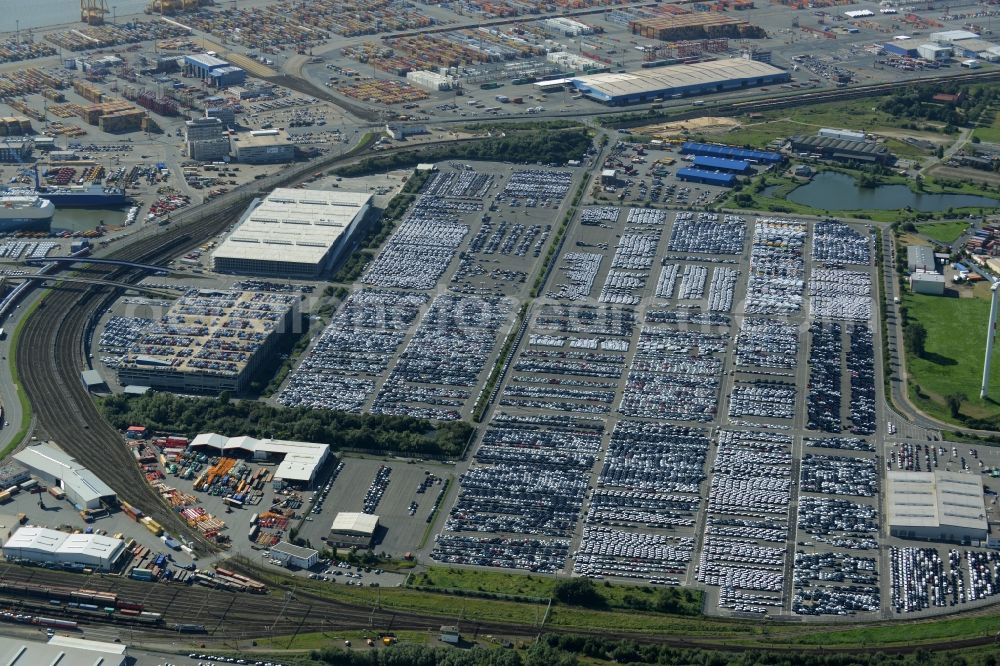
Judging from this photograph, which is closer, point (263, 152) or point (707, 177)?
point (707, 177)

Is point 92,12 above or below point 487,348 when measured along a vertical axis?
below

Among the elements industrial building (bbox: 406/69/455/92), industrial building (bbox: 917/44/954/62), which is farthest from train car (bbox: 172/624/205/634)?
industrial building (bbox: 917/44/954/62)

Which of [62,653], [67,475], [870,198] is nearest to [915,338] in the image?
[870,198]

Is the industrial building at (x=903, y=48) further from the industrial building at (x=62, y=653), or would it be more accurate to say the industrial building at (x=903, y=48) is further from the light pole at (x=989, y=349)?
the industrial building at (x=62, y=653)

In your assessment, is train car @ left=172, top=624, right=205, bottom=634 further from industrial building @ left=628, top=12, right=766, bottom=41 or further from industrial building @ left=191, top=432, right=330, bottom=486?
industrial building @ left=628, top=12, right=766, bottom=41

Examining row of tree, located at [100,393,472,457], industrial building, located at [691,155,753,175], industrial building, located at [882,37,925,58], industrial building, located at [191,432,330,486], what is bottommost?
industrial building, located at [882,37,925,58]

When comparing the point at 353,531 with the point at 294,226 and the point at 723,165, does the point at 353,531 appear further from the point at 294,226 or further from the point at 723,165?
the point at 723,165
